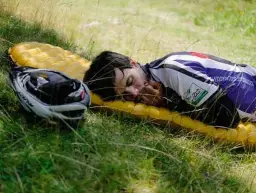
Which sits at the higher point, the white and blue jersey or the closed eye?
the white and blue jersey

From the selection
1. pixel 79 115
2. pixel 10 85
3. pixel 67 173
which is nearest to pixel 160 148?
pixel 79 115

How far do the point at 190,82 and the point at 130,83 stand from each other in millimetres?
444

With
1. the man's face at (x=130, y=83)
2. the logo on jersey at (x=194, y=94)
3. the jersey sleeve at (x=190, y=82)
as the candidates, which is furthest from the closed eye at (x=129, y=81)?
the logo on jersey at (x=194, y=94)

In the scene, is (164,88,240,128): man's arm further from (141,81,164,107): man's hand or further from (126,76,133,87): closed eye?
(126,76,133,87): closed eye

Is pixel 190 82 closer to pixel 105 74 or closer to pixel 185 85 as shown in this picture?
pixel 185 85

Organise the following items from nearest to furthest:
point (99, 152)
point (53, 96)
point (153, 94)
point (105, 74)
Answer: point (99, 152) < point (53, 96) < point (105, 74) < point (153, 94)

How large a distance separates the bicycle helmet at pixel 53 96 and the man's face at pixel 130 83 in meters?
0.49

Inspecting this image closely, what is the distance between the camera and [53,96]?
2.85 meters

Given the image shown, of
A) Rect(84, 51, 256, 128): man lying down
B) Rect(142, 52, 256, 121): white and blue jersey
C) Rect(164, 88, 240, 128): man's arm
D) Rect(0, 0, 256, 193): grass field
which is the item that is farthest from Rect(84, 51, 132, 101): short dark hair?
Rect(164, 88, 240, 128): man's arm

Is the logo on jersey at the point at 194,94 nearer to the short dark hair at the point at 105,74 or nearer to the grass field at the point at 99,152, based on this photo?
the grass field at the point at 99,152

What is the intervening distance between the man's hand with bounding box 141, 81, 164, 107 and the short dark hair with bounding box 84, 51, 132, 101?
8.5 inches

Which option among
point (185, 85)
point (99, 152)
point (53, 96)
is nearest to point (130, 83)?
point (185, 85)

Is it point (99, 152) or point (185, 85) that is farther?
point (185, 85)

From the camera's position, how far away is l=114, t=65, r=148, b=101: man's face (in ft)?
11.2
